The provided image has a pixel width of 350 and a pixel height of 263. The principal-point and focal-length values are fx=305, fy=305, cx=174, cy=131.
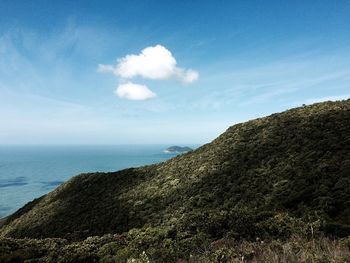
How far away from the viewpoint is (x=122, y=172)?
51.8 m

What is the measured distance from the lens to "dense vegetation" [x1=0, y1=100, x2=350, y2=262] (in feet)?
37.2

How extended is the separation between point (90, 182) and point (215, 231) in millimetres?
42576

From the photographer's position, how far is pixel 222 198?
2978 cm

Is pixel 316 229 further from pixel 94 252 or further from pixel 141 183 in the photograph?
pixel 141 183

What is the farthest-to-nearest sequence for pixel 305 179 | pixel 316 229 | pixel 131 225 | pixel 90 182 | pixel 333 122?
pixel 90 182 → pixel 333 122 → pixel 131 225 → pixel 305 179 → pixel 316 229

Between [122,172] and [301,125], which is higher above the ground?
[301,125]

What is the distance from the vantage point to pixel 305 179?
25266 millimetres

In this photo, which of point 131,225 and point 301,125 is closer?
point 131,225

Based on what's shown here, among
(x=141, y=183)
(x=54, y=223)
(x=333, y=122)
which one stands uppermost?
(x=333, y=122)

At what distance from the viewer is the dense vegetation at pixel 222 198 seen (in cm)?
1135

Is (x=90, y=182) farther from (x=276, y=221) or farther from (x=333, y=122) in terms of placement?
(x=276, y=221)

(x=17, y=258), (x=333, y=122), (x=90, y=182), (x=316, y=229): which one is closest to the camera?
(x=316, y=229)

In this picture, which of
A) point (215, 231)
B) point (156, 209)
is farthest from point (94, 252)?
point (156, 209)

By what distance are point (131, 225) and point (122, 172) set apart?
21386 millimetres
